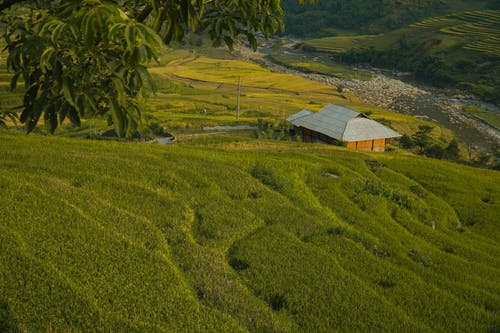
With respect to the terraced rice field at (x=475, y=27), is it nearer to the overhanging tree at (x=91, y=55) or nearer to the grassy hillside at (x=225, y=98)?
the grassy hillside at (x=225, y=98)

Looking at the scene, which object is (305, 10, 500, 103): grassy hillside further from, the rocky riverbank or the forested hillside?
the forested hillside

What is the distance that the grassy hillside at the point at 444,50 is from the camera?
100375 millimetres

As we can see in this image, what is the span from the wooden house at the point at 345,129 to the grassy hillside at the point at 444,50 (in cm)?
5537

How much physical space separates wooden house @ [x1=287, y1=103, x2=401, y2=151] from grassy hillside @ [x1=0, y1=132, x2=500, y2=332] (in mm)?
24779

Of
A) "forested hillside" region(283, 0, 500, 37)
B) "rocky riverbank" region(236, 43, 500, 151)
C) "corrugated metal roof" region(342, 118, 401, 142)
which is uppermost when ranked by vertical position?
"forested hillside" region(283, 0, 500, 37)

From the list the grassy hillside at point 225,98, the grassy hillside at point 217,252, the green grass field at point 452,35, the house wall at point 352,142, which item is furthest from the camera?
the green grass field at point 452,35

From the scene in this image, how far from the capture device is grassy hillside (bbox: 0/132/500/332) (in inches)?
283

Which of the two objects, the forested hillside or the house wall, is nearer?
the house wall

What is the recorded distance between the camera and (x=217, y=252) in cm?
955

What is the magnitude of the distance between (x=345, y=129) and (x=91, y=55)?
38.2m

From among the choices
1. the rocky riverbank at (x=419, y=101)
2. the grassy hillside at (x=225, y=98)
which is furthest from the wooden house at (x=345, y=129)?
the rocky riverbank at (x=419, y=101)

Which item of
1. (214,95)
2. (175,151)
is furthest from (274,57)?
(175,151)

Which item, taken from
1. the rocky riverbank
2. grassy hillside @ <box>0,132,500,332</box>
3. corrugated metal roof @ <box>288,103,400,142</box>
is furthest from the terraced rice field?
grassy hillside @ <box>0,132,500,332</box>

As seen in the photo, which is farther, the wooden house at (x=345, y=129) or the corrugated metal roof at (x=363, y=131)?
the wooden house at (x=345, y=129)
